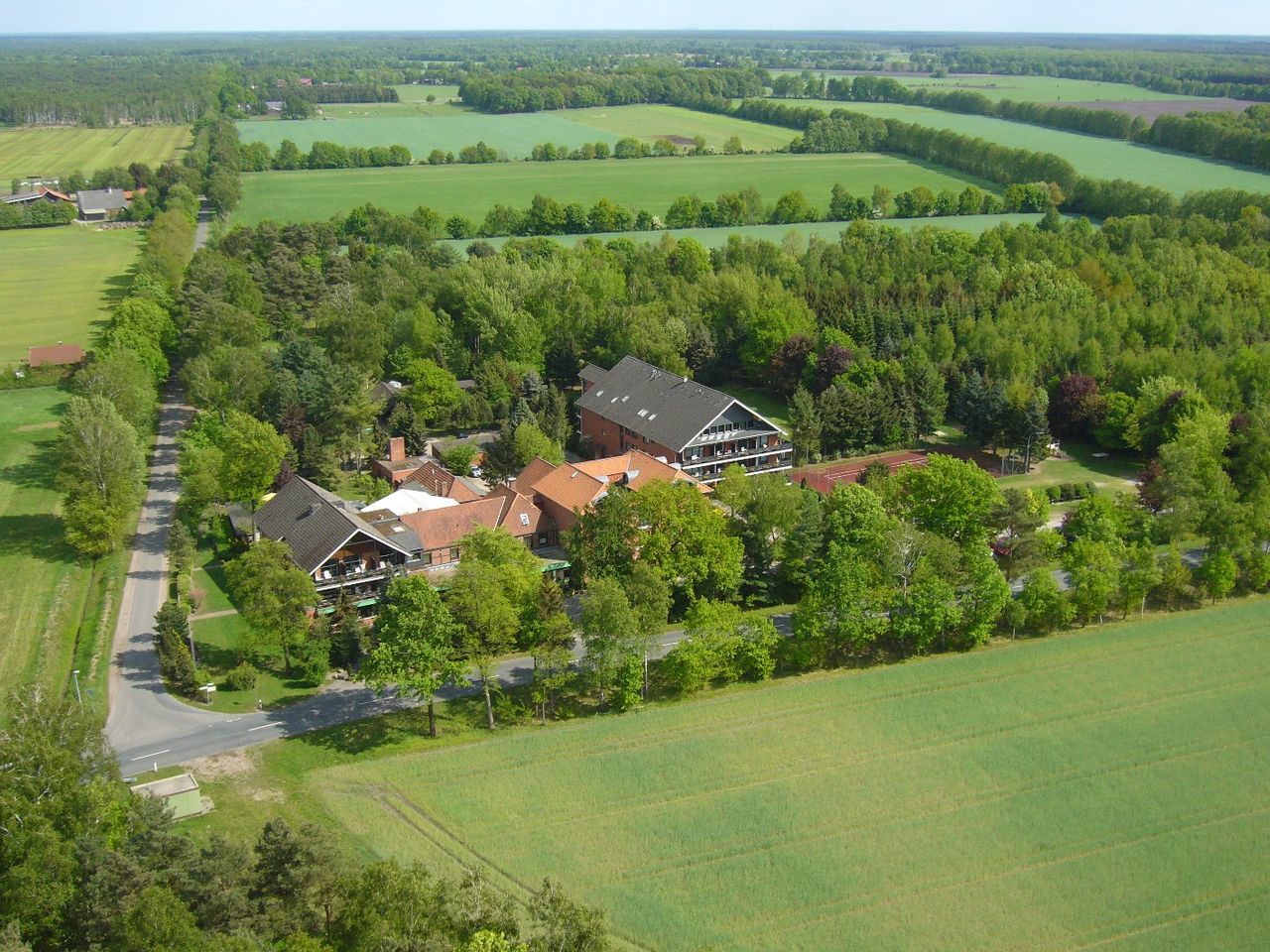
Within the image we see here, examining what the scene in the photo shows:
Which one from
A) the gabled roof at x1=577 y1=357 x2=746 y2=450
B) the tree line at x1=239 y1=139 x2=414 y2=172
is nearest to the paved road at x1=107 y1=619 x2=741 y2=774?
the gabled roof at x1=577 y1=357 x2=746 y2=450

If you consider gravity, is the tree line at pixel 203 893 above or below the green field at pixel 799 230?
below

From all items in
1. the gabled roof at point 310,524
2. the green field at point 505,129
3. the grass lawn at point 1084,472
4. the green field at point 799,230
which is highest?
the green field at point 505,129

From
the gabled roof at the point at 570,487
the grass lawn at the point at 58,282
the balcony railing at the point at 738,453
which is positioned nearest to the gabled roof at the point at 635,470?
the gabled roof at the point at 570,487

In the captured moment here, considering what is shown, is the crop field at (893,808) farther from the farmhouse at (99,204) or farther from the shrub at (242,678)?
the farmhouse at (99,204)

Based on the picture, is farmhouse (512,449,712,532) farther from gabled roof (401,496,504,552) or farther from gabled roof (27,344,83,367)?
gabled roof (27,344,83,367)

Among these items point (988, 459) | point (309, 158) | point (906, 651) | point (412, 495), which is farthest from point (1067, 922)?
point (309, 158)

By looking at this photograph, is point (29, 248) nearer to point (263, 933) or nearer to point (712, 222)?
point (712, 222)

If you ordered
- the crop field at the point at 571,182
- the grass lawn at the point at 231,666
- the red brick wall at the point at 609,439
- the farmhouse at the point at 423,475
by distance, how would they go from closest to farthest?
the grass lawn at the point at 231,666 < the farmhouse at the point at 423,475 < the red brick wall at the point at 609,439 < the crop field at the point at 571,182
